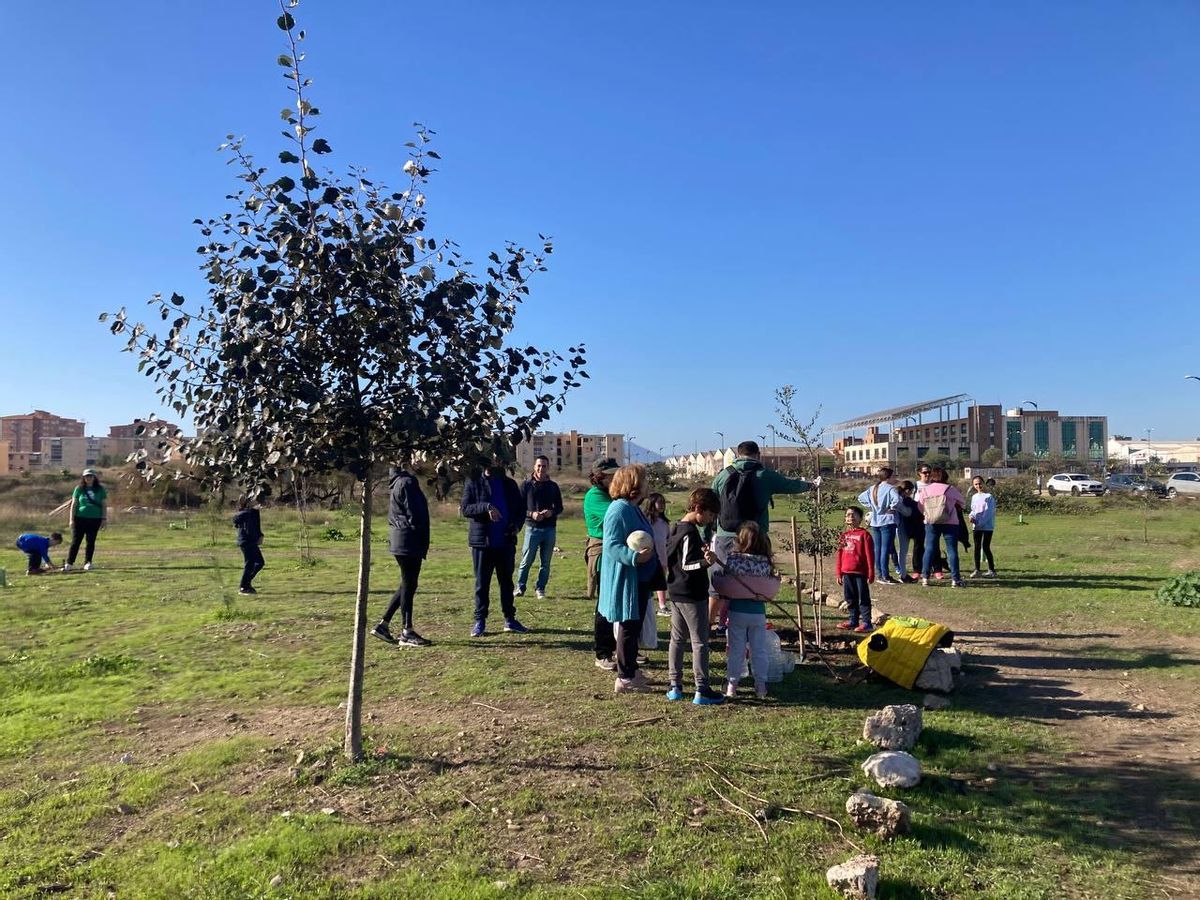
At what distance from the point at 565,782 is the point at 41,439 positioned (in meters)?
148

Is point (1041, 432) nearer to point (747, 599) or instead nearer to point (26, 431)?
point (747, 599)

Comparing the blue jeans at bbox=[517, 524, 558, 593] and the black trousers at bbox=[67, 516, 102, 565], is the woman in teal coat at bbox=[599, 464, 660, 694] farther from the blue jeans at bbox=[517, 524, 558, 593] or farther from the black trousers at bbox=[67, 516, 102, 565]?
the black trousers at bbox=[67, 516, 102, 565]

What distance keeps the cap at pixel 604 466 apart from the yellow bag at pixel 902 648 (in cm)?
323

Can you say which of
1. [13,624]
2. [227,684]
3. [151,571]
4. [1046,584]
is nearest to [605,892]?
[227,684]

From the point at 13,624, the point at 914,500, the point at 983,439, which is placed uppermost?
the point at 983,439

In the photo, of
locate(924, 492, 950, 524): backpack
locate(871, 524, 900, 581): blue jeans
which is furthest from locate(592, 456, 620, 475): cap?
locate(924, 492, 950, 524): backpack

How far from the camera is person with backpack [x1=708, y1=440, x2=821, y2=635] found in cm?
736

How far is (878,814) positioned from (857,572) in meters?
5.27

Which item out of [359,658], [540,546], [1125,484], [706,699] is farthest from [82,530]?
[1125,484]

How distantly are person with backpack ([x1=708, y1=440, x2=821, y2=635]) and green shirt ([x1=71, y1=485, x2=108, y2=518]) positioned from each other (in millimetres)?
12236

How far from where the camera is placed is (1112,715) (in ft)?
19.6

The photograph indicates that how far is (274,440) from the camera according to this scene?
14.7 ft

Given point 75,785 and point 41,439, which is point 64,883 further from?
point 41,439

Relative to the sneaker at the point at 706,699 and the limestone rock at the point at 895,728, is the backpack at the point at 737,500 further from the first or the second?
the limestone rock at the point at 895,728
